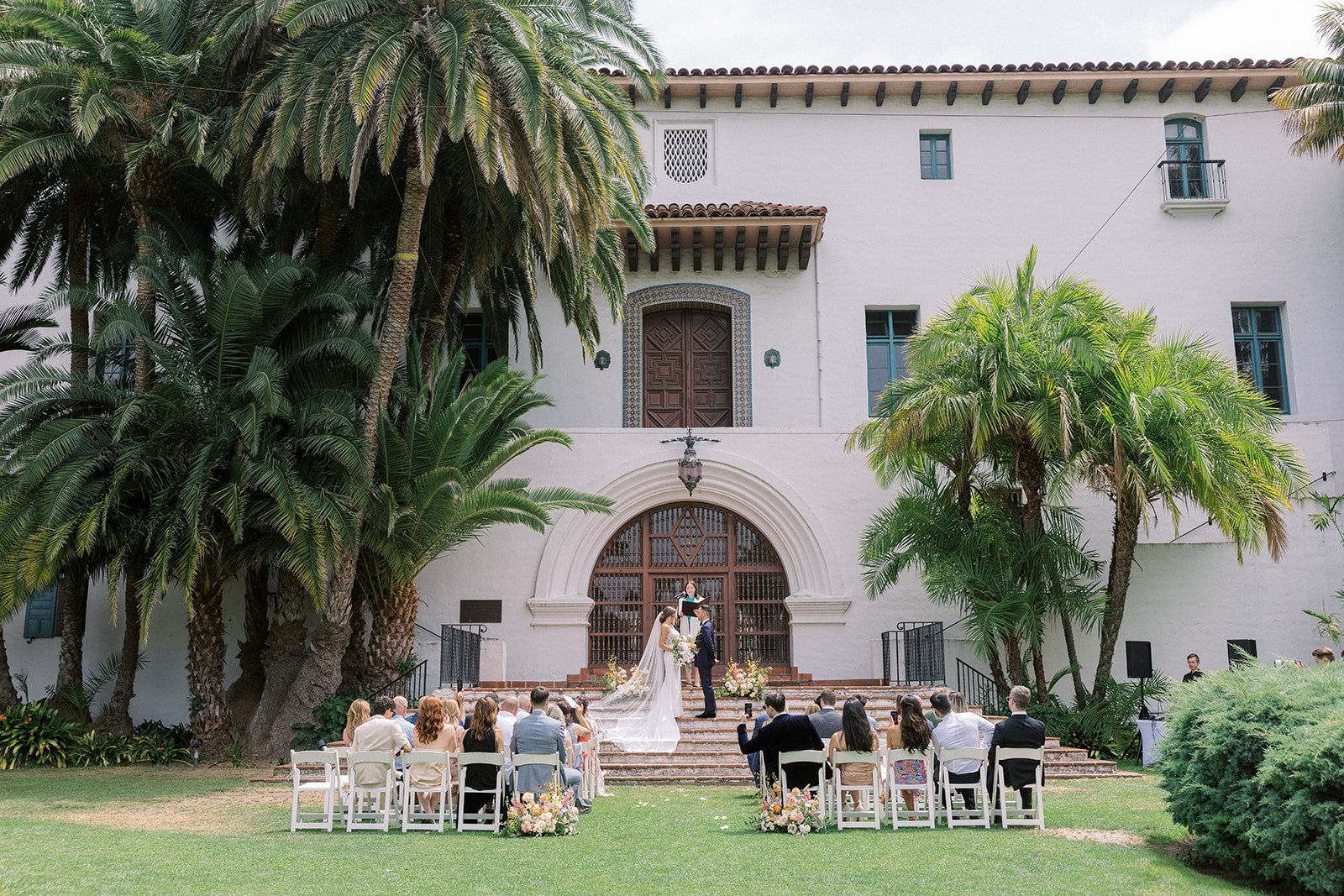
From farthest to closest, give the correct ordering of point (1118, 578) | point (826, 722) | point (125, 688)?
1. point (125, 688)
2. point (1118, 578)
3. point (826, 722)

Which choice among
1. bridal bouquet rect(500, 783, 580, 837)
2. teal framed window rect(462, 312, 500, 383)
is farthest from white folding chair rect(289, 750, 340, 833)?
teal framed window rect(462, 312, 500, 383)

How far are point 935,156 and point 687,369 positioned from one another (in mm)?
6176

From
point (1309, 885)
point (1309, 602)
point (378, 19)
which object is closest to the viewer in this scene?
point (1309, 885)

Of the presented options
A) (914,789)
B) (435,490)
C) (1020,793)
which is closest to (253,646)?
(435,490)

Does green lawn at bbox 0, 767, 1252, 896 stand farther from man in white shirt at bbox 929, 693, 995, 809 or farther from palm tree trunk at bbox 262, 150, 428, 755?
palm tree trunk at bbox 262, 150, 428, 755

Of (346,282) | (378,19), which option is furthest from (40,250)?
(378,19)

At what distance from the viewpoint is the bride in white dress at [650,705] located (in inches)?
571

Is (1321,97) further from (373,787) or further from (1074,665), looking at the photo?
(373,787)

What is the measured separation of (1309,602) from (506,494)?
13079 millimetres

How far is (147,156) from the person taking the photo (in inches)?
653

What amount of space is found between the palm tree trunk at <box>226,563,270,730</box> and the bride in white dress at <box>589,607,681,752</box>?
649 cm

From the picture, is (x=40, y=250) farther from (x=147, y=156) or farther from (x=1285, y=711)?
(x=1285, y=711)

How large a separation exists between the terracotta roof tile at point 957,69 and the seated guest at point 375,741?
14.1 meters

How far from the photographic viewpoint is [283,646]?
1725cm
